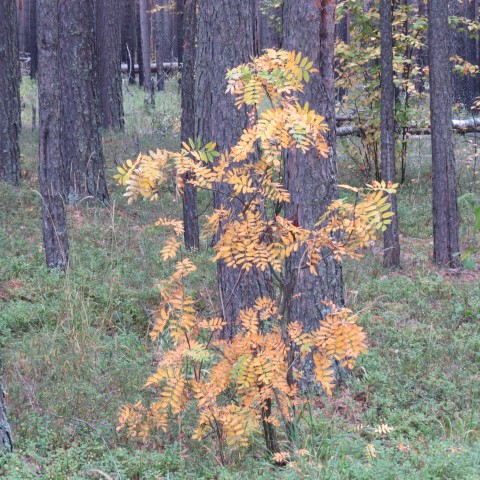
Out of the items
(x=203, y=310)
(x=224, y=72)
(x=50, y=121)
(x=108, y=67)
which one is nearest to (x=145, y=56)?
(x=108, y=67)

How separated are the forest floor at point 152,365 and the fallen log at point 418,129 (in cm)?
274

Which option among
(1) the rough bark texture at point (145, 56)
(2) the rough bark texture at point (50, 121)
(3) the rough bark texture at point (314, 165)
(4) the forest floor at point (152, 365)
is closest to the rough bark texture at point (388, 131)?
(4) the forest floor at point (152, 365)

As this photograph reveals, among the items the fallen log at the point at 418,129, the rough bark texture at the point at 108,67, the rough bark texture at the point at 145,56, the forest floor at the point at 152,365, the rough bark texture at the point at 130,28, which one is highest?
the rough bark texture at the point at 130,28

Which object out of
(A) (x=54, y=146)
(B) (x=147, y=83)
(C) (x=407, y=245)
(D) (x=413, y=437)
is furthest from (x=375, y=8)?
(B) (x=147, y=83)

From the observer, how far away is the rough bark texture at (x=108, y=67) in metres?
18.2

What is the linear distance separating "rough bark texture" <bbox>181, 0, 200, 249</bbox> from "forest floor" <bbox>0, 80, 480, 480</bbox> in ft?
1.21

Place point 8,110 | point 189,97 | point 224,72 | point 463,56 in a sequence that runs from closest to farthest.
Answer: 1. point 224,72
2. point 189,97
3. point 8,110
4. point 463,56

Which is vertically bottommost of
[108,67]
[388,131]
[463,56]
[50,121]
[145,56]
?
[388,131]

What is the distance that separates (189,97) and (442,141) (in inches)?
148

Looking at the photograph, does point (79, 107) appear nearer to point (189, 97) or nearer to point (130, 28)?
point (189, 97)

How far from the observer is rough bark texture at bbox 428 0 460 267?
1013cm

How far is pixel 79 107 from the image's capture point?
1216cm

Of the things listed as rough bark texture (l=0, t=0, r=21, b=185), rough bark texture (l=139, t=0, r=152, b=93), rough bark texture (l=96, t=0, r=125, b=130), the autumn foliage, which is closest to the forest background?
rough bark texture (l=0, t=0, r=21, b=185)

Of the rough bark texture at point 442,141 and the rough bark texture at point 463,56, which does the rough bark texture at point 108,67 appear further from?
the rough bark texture at point 463,56
